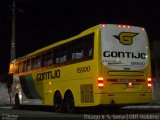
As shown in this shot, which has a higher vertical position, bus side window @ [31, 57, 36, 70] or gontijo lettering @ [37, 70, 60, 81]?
bus side window @ [31, 57, 36, 70]

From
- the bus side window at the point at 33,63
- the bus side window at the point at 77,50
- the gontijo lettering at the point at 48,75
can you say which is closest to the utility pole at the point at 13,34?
the bus side window at the point at 33,63

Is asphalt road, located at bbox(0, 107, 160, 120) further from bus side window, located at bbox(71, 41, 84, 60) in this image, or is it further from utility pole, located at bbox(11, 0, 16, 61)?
utility pole, located at bbox(11, 0, 16, 61)

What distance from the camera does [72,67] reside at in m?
20.8

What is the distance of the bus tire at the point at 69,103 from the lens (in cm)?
2097

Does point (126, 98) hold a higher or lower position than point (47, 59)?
lower

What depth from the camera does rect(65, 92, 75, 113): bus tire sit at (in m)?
21.0

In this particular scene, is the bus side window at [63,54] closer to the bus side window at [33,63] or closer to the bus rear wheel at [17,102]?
the bus side window at [33,63]

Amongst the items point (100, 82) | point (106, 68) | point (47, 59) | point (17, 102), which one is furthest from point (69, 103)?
point (17, 102)

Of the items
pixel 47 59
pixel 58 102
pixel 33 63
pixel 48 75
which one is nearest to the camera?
pixel 58 102

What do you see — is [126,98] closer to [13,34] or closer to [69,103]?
[69,103]

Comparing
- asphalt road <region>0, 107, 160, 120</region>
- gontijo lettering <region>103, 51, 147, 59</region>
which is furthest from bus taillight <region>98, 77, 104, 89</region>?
asphalt road <region>0, 107, 160, 120</region>

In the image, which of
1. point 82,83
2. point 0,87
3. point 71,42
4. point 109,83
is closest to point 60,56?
point 71,42

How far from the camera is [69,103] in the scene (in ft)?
69.5

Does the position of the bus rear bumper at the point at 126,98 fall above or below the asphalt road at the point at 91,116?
above
